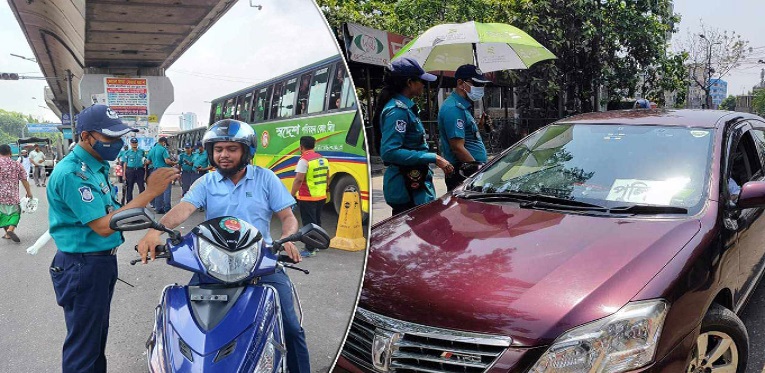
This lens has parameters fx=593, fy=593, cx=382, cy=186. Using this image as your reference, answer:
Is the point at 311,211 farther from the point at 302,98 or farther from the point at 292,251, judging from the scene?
the point at 302,98

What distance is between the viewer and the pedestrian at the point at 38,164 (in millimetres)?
1331

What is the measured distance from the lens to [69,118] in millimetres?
1295

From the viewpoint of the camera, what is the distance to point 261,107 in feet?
4.15

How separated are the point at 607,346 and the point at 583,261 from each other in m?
0.39

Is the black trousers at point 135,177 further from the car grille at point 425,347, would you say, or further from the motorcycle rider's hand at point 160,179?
the car grille at point 425,347

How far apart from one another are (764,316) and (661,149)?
5.50 ft

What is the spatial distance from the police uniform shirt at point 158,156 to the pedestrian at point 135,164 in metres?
0.02

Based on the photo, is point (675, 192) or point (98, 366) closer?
point (98, 366)

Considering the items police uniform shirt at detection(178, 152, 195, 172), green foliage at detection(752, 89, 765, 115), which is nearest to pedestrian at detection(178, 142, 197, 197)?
police uniform shirt at detection(178, 152, 195, 172)

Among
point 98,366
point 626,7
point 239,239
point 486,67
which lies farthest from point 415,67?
point 626,7

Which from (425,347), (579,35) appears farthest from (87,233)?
(579,35)

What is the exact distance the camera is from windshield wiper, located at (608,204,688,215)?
2.69m

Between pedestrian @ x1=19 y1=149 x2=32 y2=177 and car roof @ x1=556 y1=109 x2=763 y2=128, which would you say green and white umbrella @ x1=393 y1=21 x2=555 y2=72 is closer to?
car roof @ x1=556 y1=109 x2=763 y2=128

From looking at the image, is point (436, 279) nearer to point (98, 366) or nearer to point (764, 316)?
point (98, 366)
